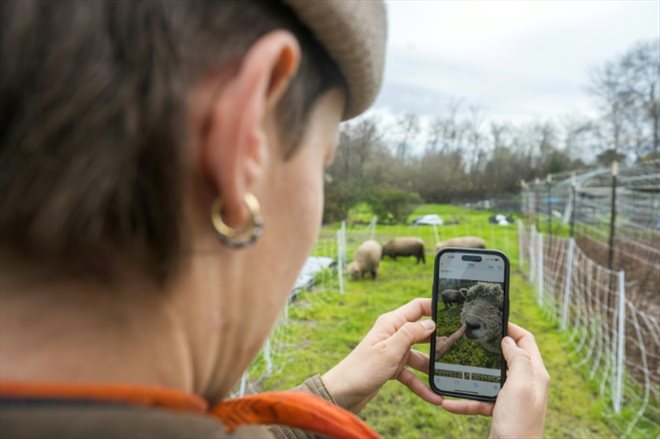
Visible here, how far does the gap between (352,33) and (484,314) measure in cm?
50

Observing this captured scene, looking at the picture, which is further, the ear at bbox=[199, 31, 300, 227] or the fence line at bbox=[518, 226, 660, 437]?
the fence line at bbox=[518, 226, 660, 437]

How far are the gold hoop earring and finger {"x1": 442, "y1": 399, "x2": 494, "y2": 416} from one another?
19.5 inches

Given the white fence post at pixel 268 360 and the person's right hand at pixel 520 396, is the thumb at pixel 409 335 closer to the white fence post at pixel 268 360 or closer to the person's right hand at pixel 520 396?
the person's right hand at pixel 520 396

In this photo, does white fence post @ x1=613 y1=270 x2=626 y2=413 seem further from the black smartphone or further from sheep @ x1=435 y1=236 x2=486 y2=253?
sheep @ x1=435 y1=236 x2=486 y2=253

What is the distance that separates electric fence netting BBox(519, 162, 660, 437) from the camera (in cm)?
292

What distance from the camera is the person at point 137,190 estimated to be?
0.83 ft

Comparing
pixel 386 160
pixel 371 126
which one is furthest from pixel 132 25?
pixel 386 160

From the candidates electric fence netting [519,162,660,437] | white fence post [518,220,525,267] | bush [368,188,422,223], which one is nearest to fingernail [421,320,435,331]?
electric fence netting [519,162,660,437]

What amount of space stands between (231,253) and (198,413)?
92 millimetres

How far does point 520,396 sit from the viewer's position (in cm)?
57

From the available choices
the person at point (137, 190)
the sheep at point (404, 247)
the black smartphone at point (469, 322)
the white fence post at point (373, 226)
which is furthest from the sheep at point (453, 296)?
the white fence post at point (373, 226)

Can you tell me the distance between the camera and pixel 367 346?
72 centimetres

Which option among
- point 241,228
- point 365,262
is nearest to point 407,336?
point 241,228

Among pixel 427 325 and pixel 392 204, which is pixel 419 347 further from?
pixel 392 204
